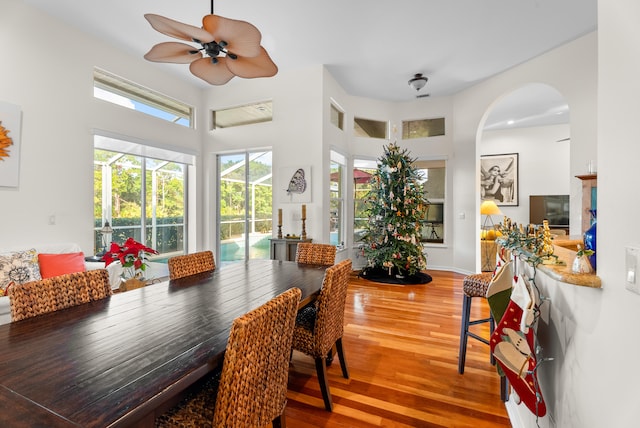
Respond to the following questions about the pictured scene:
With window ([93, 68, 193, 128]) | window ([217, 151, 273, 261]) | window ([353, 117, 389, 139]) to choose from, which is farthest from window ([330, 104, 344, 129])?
window ([93, 68, 193, 128])

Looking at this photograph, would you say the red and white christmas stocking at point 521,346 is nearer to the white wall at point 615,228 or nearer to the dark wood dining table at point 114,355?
the white wall at point 615,228

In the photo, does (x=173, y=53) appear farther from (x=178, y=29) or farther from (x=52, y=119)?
(x=52, y=119)

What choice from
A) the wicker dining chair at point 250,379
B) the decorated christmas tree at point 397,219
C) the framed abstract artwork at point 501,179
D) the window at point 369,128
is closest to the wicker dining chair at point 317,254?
the wicker dining chair at point 250,379

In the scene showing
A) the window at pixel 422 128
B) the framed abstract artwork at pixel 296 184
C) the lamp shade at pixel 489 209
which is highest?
the window at pixel 422 128

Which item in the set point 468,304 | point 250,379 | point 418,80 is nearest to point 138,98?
point 418,80

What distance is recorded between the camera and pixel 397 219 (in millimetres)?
4957

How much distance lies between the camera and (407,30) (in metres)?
3.56

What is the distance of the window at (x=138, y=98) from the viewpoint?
3918 millimetres

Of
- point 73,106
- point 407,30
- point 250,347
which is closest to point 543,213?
point 407,30

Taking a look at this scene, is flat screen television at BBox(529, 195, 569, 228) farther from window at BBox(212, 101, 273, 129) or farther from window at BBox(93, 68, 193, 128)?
window at BBox(93, 68, 193, 128)

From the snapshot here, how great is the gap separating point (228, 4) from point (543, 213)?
25.0 feet

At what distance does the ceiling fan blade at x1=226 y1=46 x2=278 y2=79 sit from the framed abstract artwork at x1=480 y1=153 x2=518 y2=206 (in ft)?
22.6

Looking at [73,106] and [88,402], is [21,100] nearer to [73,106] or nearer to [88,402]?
[73,106]

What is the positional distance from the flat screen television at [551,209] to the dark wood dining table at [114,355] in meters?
7.35
